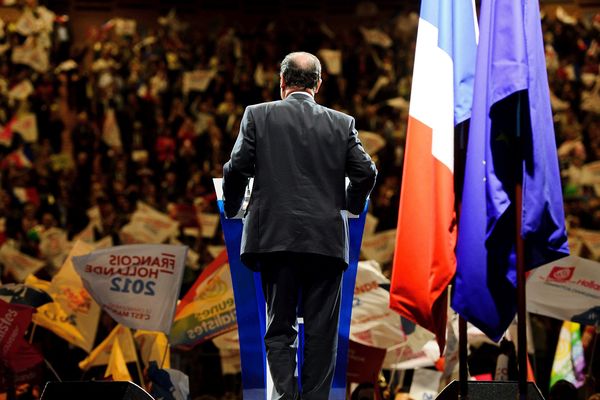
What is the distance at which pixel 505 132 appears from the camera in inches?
158

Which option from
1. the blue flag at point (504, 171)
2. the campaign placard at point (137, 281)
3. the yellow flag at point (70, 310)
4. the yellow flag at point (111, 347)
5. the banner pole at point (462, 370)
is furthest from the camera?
the yellow flag at point (70, 310)

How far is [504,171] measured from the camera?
4.01m

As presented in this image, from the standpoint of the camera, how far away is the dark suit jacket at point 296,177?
374cm

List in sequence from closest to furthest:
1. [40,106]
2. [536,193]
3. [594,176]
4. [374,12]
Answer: [536,193]
[594,176]
[40,106]
[374,12]

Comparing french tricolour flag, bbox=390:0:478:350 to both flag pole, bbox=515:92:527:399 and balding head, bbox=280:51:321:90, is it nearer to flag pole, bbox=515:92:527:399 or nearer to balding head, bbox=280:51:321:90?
flag pole, bbox=515:92:527:399

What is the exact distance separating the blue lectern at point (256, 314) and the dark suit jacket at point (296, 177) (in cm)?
36

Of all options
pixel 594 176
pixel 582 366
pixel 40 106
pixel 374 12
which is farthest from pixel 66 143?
pixel 582 366

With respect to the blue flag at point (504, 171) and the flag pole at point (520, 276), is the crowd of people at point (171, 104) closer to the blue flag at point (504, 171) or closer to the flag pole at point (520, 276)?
the blue flag at point (504, 171)

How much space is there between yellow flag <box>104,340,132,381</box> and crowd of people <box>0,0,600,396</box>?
301cm

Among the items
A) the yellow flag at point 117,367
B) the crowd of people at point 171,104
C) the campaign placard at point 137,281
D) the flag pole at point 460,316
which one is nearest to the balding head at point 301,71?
the flag pole at point 460,316

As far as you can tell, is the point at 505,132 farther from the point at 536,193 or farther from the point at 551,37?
the point at 551,37

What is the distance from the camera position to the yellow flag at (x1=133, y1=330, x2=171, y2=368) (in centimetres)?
679

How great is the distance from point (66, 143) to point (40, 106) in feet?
2.48

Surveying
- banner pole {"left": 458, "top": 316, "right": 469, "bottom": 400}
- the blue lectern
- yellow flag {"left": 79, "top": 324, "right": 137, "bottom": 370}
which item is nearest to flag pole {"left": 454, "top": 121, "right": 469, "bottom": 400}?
banner pole {"left": 458, "top": 316, "right": 469, "bottom": 400}
